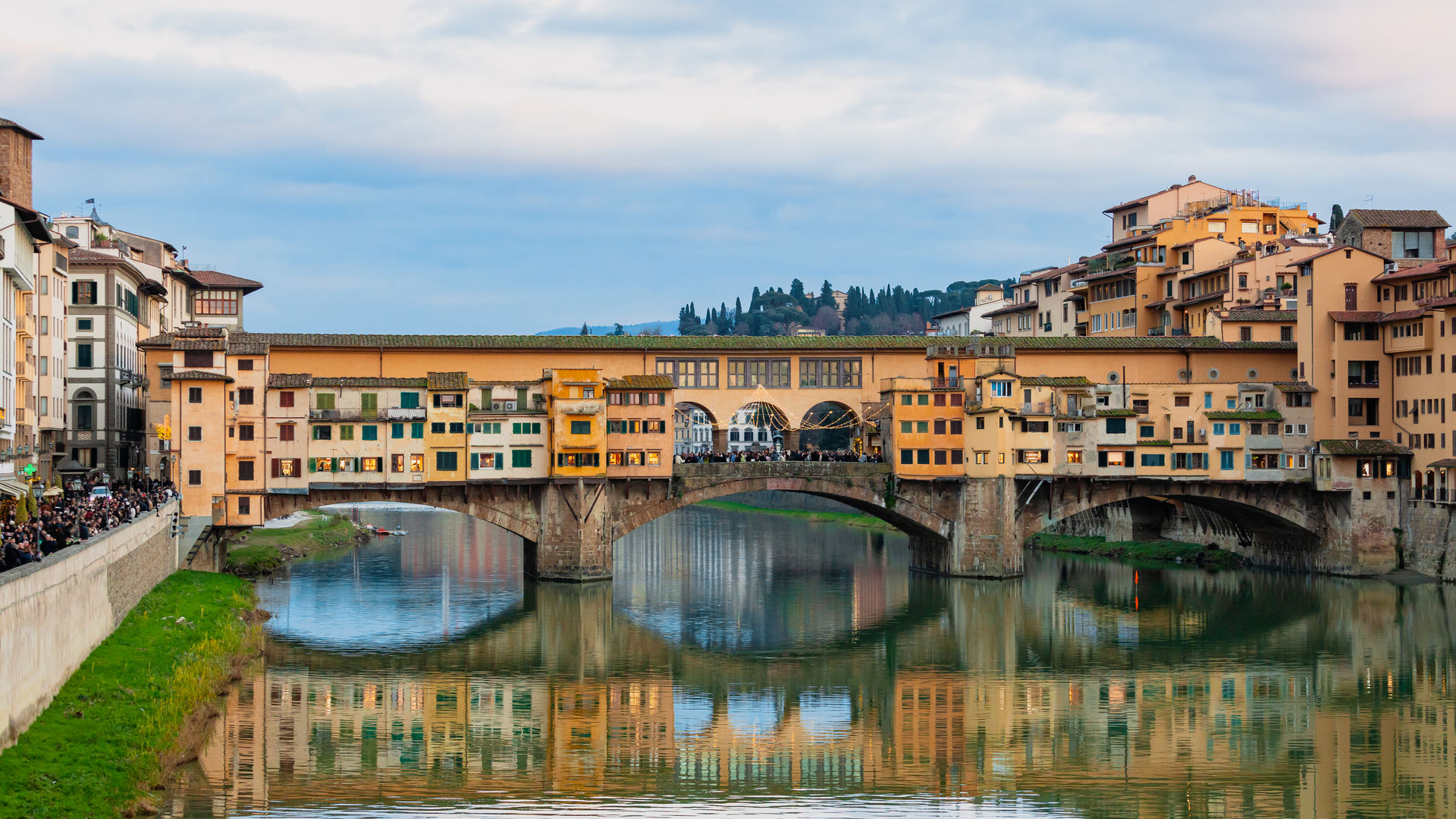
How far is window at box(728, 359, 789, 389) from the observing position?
6106cm

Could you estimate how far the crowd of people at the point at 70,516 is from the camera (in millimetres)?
28397

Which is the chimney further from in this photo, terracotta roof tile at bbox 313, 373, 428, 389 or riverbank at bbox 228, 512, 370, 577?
riverbank at bbox 228, 512, 370, 577

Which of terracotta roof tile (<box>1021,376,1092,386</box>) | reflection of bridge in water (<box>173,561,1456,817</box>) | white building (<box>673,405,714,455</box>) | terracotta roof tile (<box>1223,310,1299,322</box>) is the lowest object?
reflection of bridge in water (<box>173,561,1456,817</box>)

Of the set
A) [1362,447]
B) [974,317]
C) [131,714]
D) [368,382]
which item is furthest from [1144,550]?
[131,714]

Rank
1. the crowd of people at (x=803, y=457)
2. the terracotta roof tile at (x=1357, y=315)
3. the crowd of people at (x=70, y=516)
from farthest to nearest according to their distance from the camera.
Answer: the crowd of people at (x=803, y=457) < the terracotta roof tile at (x=1357, y=315) < the crowd of people at (x=70, y=516)

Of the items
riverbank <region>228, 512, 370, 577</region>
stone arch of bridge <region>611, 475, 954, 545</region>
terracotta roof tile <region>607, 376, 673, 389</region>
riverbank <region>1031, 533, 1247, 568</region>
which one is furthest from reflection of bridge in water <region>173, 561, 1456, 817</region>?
riverbank <region>228, 512, 370, 577</region>

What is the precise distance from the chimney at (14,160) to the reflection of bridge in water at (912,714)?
62.1 ft

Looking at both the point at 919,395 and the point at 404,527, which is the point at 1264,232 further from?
the point at 404,527

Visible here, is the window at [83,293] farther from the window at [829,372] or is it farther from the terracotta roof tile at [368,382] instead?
the window at [829,372]

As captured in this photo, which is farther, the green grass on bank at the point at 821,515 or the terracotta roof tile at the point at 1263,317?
the green grass on bank at the point at 821,515

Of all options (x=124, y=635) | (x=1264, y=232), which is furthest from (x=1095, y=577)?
(x=124, y=635)

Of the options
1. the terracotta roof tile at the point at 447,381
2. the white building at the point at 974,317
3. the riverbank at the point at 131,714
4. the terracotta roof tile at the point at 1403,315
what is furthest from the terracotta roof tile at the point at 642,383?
the white building at the point at 974,317

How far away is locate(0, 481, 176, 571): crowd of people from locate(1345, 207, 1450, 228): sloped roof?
46693mm

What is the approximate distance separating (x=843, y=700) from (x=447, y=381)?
23650 mm
